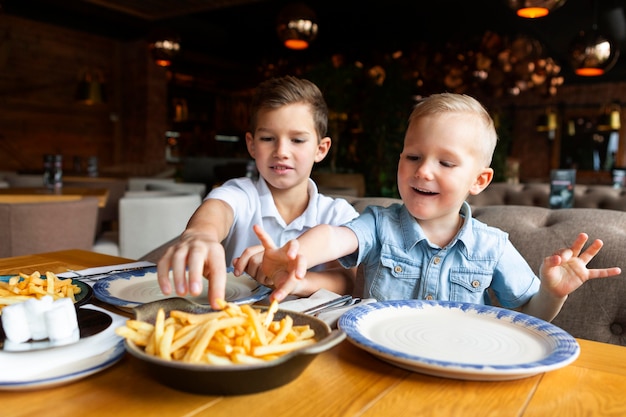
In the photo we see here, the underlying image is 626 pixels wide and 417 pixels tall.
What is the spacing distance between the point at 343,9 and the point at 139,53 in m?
4.05

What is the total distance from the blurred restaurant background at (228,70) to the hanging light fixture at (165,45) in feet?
0.04

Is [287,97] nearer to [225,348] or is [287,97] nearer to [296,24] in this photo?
[225,348]

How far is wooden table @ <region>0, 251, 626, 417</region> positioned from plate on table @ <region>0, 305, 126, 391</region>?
2 cm

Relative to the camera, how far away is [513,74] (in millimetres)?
8367

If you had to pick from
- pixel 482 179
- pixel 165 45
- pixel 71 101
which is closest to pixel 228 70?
pixel 71 101

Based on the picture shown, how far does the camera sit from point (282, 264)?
0.90m

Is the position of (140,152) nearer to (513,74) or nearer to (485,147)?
(513,74)

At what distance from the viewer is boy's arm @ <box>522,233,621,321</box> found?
999 mm

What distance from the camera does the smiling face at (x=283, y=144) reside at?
1522 millimetres

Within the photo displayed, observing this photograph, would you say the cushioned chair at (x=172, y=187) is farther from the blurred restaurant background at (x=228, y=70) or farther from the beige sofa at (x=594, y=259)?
the beige sofa at (x=594, y=259)

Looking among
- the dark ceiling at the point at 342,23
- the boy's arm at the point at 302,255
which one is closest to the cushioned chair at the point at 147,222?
the boy's arm at the point at 302,255

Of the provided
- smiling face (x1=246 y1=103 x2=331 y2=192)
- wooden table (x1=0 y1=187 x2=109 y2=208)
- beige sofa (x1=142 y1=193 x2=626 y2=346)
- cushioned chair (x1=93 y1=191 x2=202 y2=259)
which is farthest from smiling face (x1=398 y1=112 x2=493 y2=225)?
wooden table (x1=0 y1=187 x2=109 y2=208)

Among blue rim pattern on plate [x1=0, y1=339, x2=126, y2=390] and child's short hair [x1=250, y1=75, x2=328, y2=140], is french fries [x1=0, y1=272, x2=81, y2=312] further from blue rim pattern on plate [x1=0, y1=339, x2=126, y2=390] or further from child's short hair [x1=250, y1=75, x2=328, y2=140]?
child's short hair [x1=250, y1=75, x2=328, y2=140]

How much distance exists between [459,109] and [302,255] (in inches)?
21.6
